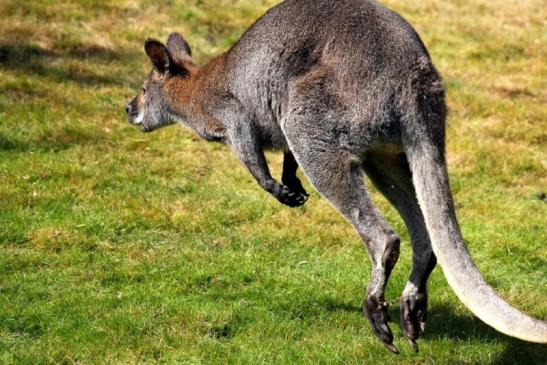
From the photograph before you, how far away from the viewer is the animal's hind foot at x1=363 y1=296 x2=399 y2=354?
5599 millimetres

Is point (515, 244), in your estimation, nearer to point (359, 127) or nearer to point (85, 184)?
point (359, 127)

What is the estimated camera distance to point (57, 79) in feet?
39.4

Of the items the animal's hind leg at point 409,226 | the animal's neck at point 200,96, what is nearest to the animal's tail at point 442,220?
the animal's hind leg at point 409,226

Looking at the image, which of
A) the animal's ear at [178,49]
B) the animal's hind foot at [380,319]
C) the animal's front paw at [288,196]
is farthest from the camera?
the animal's ear at [178,49]

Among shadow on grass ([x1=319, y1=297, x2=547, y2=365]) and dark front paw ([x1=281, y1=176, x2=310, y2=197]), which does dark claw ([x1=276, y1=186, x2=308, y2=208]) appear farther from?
shadow on grass ([x1=319, y1=297, x2=547, y2=365])

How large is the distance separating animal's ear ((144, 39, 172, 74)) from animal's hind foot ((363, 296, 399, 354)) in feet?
10.2

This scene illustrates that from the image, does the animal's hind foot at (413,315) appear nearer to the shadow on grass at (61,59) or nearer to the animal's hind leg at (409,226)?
the animal's hind leg at (409,226)

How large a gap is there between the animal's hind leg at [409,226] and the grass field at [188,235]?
419 mm

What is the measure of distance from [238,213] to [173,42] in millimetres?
1789

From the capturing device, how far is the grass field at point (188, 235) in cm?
643

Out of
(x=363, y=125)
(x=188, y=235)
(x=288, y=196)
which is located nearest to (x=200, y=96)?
(x=288, y=196)

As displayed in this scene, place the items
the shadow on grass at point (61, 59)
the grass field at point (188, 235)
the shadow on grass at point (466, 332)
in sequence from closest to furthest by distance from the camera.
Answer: the shadow on grass at point (466, 332), the grass field at point (188, 235), the shadow on grass at point (61, 59)

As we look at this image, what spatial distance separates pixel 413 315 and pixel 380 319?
433 millimetres

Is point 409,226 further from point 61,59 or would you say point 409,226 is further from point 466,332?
point 61,59
